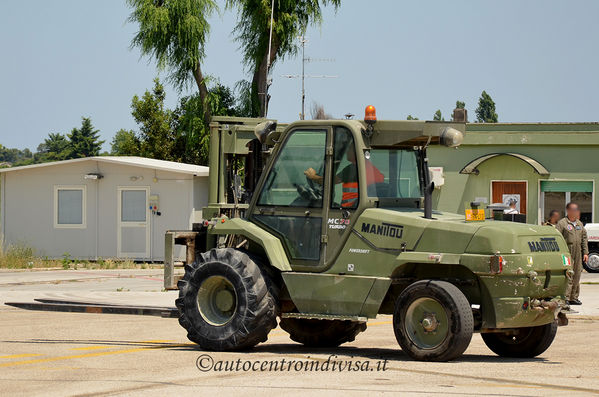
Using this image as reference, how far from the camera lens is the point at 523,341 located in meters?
11.4

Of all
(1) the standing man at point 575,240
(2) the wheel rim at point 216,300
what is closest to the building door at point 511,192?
(1) the standing man at point 575,240

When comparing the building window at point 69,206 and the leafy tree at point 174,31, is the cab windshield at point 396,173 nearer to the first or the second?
the building window at point 69,206

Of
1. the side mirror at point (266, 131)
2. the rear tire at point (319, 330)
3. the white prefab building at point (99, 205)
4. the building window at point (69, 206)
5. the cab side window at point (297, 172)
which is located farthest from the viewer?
the building window at point (69, 206)

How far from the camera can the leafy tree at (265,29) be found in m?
40.0

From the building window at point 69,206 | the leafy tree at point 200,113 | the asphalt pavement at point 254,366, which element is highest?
the leafy tree at point 200,113

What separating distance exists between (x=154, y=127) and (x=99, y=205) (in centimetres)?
1379

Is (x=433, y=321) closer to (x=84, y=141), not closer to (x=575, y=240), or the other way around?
(x=575, y=240)

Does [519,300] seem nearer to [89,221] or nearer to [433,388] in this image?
[433,388]

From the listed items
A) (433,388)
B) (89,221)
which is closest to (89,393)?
(433,388)

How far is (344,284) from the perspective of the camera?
1107cm

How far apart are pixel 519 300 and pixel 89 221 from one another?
2435cm

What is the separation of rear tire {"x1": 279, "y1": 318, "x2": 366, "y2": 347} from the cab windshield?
185 centimetres

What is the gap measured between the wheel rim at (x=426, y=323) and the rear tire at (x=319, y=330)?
1.80 m

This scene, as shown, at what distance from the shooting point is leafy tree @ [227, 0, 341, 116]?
40.0m
